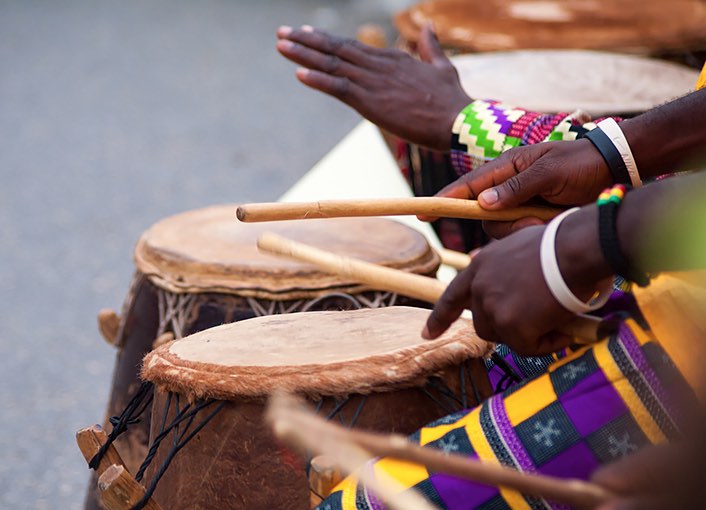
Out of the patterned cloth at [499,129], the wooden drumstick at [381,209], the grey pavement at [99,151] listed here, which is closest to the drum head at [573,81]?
the patterned cloth at [499,129]

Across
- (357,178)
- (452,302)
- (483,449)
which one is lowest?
(357,178)

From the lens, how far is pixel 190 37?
5582mm

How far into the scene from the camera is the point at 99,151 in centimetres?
385

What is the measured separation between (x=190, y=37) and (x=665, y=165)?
475cm

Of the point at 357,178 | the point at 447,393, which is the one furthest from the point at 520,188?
the point at 357,178

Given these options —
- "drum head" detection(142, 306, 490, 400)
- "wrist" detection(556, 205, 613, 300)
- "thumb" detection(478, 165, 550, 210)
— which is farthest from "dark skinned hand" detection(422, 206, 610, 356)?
"thumb" detection(478, 165, 550, 210)

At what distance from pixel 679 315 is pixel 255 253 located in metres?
0.71

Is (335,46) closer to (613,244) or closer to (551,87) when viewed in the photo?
(551,87)

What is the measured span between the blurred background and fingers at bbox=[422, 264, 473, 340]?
0.97 m

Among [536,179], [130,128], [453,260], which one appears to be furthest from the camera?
[130,128]

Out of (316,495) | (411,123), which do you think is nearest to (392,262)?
(411,123)

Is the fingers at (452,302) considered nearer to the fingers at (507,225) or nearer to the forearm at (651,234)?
the forearm at (651,234)

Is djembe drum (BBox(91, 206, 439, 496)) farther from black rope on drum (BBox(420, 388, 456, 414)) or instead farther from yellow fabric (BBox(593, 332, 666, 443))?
yellow fabric (BBox(593, 332, 666, 443))

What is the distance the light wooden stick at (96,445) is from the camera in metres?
0.98
